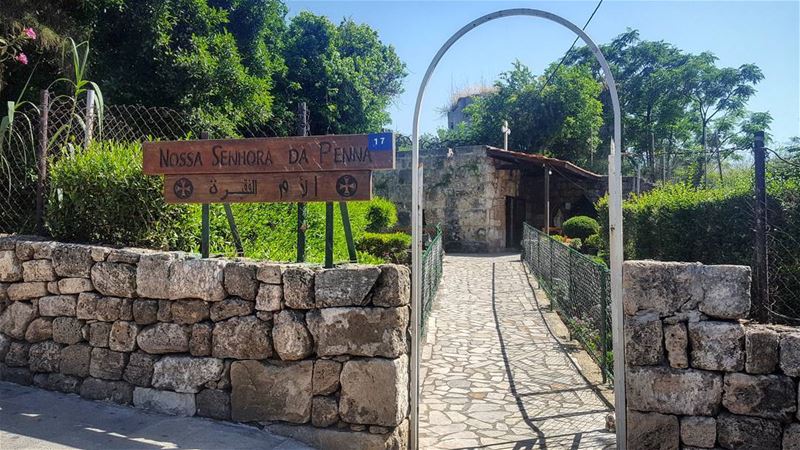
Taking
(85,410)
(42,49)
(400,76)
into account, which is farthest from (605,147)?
(85,410)

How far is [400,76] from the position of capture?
2109cm

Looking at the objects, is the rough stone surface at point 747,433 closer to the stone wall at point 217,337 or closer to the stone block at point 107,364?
the stone wall at point 217,337

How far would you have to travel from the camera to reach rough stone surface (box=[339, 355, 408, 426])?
326 centimetres

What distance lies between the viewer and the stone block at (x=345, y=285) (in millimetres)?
3303

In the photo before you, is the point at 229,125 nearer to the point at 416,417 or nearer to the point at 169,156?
the point at 169,156

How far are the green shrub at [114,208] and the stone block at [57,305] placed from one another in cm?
56

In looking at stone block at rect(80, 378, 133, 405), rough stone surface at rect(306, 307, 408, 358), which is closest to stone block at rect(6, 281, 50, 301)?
stone block at rect(80, 378, 133, 405)

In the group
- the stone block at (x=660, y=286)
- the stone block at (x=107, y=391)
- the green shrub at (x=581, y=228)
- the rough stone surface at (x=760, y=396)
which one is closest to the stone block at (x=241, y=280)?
the stone block at (x=107, y=391)

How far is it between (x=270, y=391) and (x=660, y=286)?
2695 mm

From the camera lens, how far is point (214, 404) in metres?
3.61

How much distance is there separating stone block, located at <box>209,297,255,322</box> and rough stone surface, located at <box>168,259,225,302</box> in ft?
0.17

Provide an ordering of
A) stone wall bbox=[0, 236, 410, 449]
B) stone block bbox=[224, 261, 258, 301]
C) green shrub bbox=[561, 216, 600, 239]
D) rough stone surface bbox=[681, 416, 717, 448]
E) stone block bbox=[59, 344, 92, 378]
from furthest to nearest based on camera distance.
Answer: green shrub bbox=[561, 216, 600, 239] < stone block bbox=[59, 344, 92, 378] < stone block bbox=[224, 261, 258, 301] < stone wall bbox=[0, 236, 410, 449] < rough stone surface bbox=[681, 416, 717, 448]

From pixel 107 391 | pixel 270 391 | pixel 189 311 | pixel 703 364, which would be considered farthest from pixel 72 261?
pixel 703 364

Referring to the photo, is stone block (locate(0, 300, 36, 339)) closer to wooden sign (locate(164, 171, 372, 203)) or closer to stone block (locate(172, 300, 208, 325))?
stone block (locate(172, 300, 208, 325))
